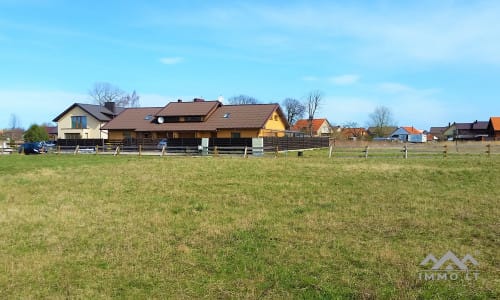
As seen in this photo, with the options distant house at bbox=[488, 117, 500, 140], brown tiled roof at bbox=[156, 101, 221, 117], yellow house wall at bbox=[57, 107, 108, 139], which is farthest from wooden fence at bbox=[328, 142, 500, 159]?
distant house at bbox=[488, 117, 500, 140]

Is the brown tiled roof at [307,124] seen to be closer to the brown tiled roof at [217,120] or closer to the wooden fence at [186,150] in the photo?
the brown tiled roof at [217,120]

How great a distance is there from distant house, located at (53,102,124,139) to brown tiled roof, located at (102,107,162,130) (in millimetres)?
A: 6050

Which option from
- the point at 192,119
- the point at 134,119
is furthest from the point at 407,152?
the point at 134,119

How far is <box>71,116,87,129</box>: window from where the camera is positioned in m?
57.0

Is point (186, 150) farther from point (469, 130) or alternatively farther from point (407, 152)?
point (469, 130)

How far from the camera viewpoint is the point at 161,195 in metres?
→ 13.0

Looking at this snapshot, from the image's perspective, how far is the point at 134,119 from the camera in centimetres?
5072

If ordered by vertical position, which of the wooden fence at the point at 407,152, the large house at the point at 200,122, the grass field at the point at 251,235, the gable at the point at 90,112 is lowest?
the grass field at the point at 251,235

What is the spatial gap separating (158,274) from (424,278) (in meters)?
4.35

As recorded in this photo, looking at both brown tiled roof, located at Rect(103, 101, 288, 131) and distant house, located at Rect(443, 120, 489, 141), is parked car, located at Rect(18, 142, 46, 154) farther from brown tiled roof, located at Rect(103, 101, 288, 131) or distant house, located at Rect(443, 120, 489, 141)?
distant house, located at Rect(443, 120, 489, 141)

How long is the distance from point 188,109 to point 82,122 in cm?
1911

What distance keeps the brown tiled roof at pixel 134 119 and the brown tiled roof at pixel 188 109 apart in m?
2.12

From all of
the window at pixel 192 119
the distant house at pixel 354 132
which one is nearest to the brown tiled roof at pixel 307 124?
the distant house at pixel 354 132

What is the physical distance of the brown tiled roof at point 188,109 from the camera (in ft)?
155
